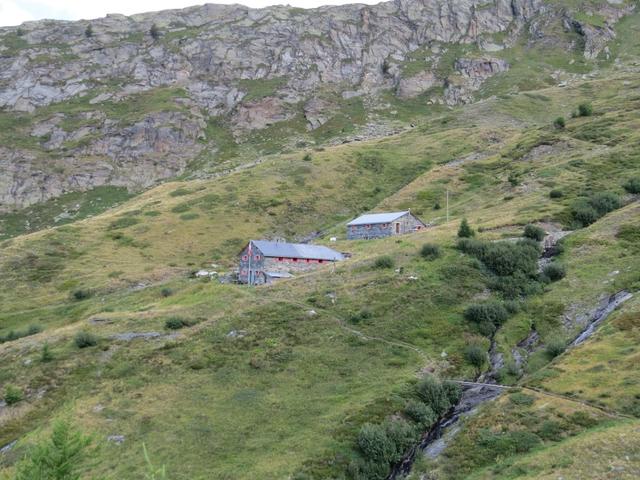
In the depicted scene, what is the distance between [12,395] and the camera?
4562cm

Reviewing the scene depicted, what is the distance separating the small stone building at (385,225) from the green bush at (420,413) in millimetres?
57340

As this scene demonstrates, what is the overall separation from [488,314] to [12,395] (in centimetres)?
4147

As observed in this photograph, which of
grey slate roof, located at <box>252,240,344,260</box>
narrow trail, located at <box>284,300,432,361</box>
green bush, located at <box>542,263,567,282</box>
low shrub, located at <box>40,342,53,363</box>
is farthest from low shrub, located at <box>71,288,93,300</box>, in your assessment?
green bush, located at <box>542,263,567,282</box>

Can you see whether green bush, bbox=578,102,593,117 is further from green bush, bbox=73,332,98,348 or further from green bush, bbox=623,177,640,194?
green bush, bbox=73,332,98,348

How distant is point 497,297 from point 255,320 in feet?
79.3

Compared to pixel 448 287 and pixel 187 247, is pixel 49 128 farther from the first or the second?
pixel 448 287

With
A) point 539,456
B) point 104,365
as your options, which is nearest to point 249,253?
point 104,365

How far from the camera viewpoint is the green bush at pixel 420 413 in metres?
38.1

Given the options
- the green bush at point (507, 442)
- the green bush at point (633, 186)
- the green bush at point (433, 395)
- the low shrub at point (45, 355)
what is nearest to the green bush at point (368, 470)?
the green bush at point (507, 442)

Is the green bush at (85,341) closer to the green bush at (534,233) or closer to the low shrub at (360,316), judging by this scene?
the low shrub at (360,316)

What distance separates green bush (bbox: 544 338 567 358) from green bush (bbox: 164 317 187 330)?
33864 millimetres

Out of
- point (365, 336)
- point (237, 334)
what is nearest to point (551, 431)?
point (365, 336)

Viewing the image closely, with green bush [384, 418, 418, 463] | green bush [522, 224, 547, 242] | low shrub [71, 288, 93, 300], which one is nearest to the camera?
green bush [384, 418, 418, 463]

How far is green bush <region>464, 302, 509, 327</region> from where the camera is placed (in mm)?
50875
